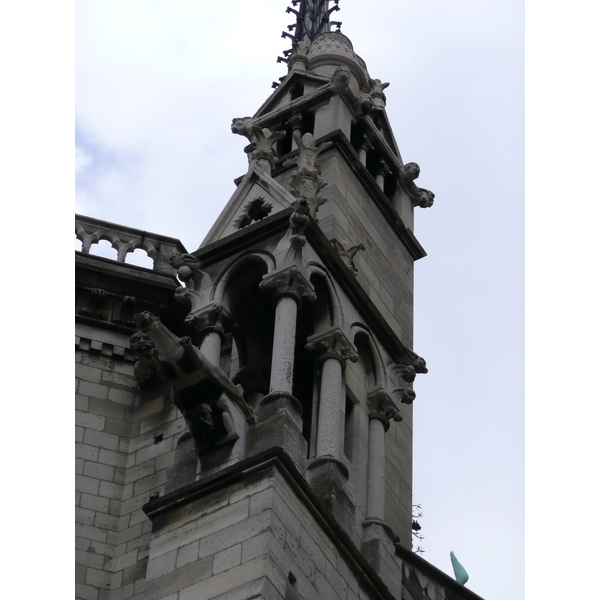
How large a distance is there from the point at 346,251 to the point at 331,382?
260 centimetres

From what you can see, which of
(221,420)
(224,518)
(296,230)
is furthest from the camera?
(296,230)

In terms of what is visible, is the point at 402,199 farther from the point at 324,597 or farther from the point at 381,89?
the point at 324,597

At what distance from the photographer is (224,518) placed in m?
12.6

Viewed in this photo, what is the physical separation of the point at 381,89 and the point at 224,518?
34.8 feet

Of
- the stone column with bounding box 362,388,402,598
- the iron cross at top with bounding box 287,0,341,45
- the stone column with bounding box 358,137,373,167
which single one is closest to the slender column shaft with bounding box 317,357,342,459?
the stone column with bounding box 362,388,402,598

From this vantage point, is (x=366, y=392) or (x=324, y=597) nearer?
(x=324, y=597)

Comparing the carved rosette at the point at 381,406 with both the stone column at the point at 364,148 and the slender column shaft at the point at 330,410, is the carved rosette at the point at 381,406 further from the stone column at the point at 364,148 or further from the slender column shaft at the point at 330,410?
the stone column at the point at 364,148

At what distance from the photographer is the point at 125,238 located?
17.8 meters

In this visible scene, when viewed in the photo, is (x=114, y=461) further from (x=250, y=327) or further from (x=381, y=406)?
(x=381, y=406)

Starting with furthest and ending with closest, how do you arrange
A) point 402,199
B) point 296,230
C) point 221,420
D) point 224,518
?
point 402,199 → point 296,230 → point 221,420 → point 224,518

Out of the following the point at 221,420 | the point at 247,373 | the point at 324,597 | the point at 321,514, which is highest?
the point at 247,373

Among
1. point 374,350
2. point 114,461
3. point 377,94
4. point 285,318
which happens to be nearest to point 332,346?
point 285,318

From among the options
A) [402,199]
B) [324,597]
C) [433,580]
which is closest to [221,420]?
[324,597]

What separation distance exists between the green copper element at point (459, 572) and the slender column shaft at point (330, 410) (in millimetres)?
7480
